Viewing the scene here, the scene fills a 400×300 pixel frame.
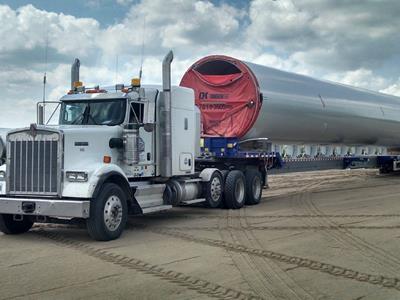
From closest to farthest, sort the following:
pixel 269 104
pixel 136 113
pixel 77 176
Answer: pixel 77 176 < pixel 136 113 < pixel 269 104

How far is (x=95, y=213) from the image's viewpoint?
9062mm

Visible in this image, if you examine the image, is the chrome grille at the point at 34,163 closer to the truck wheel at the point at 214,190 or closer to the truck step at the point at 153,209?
the truck step at the point at 153,209

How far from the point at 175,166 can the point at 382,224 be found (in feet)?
14.7

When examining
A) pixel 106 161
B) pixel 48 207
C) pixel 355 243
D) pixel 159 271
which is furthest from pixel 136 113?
pixel 355 243

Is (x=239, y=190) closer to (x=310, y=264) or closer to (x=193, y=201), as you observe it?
(x=193, y=201)

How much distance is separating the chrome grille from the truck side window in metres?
1.73

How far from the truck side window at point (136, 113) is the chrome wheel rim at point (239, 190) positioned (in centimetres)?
437

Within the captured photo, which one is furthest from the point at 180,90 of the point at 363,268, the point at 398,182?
the point at 398,182

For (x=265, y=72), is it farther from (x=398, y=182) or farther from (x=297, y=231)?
(x=398, y=182)

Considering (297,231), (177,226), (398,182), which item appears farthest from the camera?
(398,182)

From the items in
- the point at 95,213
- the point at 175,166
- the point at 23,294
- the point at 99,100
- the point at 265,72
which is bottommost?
the point at 23,294

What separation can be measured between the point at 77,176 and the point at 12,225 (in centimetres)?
194

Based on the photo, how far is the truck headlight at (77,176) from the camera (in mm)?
9152

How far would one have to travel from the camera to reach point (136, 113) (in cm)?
1064
